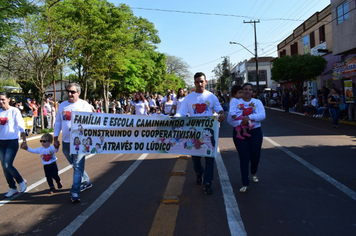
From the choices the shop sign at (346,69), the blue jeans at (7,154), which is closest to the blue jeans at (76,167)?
the blue jeans at (7,154)

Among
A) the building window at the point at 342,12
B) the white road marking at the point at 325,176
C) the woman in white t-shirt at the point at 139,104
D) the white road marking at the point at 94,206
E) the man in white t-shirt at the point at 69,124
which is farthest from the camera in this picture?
the building window at the point at 342,12

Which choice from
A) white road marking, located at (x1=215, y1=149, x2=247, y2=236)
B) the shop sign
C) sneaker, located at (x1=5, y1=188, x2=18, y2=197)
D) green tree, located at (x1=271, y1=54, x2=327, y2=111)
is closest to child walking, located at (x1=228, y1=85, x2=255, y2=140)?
white road marking, located at (x1=215, y1=149, x2=247, y2=236)

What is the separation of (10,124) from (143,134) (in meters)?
2.39

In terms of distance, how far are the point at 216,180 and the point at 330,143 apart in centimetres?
585

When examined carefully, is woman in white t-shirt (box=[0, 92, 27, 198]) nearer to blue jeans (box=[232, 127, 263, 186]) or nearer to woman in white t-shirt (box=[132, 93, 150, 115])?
blue jeans (box=[232, 127, 263, 186])

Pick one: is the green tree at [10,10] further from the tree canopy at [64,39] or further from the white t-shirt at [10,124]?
the white t-shirt at [10,124]

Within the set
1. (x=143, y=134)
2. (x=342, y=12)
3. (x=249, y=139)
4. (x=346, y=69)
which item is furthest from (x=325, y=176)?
(x=342, y=12)

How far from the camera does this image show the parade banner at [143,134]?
535cm

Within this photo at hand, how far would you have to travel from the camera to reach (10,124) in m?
5.80

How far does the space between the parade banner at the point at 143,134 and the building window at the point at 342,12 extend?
18494 millimetres

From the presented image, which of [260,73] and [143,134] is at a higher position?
[260,73]

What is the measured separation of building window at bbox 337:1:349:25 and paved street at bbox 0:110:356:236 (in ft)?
50.2

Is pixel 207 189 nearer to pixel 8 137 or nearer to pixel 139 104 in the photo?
pixel 8 137

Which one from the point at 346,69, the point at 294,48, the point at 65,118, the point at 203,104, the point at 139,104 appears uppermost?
the point at 294,48
